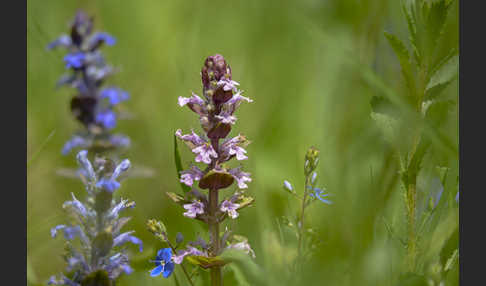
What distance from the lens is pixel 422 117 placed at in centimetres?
138

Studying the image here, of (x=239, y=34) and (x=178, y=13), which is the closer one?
(x=239, y=34)

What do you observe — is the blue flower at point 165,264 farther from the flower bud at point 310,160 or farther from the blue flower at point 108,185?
the flower bud at point 310,160

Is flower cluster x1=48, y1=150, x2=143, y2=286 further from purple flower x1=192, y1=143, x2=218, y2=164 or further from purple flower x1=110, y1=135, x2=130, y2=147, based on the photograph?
purple flower x1=110, y1=135, x2=130, y2=147

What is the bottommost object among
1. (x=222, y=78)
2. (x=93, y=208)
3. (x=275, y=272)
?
(x=275, y=272)

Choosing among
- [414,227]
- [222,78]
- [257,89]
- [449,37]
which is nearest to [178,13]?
[257,89]

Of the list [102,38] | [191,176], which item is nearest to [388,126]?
[191,176]

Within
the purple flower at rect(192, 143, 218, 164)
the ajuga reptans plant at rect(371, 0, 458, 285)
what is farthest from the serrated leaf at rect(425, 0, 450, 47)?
the purple flower at rect(192, 143, 218, 164)

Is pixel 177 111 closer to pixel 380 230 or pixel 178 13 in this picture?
pixel 178 13

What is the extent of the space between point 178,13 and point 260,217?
2.14m

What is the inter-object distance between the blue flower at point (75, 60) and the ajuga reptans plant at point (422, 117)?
138cm

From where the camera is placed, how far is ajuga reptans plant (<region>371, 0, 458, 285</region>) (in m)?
1.40

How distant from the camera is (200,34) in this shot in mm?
3246

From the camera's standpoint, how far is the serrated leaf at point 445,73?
1.42 meters

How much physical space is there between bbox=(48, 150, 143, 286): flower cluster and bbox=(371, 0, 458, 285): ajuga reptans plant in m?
0.69
